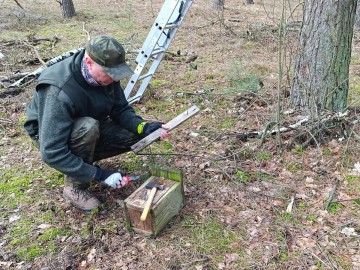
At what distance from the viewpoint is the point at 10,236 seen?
3.02m

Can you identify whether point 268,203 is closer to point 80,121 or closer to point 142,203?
point 142,203

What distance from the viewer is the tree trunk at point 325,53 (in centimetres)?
367

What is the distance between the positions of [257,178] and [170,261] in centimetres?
131

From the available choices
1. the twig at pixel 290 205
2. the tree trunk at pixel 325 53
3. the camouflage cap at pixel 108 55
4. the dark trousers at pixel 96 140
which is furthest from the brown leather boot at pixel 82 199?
the tree trunk at pixel 325 53

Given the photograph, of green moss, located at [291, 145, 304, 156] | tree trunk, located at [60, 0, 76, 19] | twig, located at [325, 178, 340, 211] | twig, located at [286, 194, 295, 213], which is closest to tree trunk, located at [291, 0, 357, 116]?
green moss, located at [291, 145, 304, 156]

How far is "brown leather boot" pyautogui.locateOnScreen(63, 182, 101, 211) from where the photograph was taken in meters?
3.22

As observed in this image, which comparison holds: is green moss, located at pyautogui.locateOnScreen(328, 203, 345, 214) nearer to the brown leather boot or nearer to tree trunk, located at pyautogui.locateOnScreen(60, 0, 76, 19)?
the brown leather boot

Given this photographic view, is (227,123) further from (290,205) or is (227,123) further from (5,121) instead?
(5,121)

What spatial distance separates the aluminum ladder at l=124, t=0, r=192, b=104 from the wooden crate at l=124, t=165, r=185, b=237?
2.16m

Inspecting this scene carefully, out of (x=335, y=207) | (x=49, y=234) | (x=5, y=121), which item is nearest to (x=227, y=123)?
(x=335, y=207)

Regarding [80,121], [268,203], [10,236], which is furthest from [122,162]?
[268,203]

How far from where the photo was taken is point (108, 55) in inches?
104

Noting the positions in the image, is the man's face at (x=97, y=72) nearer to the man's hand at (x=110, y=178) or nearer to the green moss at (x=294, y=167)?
the man's hand at (x=110, y=178)

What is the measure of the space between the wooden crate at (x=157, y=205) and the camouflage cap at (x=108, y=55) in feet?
3.18
